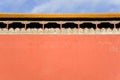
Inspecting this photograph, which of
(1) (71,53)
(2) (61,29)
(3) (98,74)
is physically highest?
(2) (61,29)

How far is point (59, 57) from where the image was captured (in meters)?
10.0

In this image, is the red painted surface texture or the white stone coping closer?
the red painted surface texture

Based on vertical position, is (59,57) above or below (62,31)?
below

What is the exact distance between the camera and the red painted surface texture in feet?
31.9

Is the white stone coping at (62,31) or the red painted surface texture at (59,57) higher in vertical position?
the white stone coping at (62,31)

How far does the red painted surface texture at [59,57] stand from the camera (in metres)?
9.71

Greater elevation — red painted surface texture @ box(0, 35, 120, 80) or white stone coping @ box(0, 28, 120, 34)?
white stone coping @ box(0, 28, 120, 34)

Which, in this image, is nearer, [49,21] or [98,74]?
[98,74]

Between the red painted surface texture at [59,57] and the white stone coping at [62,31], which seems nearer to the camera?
the red painted surface texture at [59,57]

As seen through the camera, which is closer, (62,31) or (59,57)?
(59,57)

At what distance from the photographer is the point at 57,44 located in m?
10.2

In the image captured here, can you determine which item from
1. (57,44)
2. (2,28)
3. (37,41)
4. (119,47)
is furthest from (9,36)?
(119,47)

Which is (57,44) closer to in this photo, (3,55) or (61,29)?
(61,29)

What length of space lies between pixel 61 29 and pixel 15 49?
1.99m
